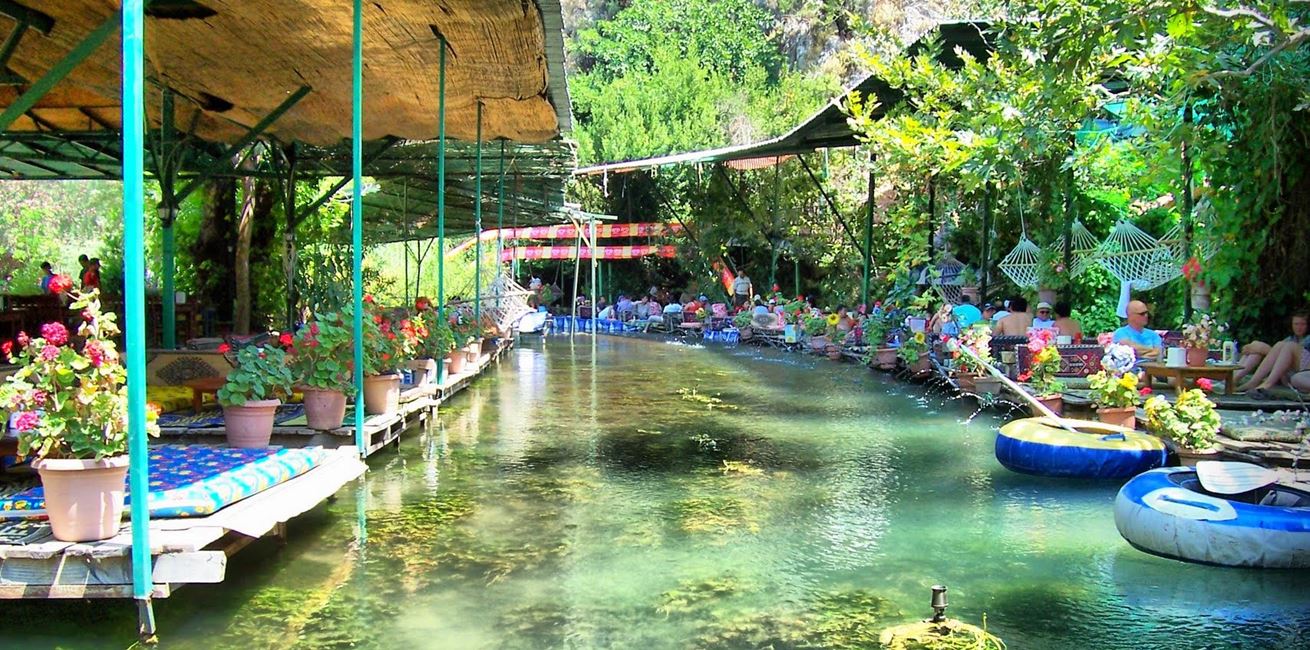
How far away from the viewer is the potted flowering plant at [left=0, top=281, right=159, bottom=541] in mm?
4031

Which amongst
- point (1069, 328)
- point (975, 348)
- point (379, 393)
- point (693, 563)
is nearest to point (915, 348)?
point (1069, 328)

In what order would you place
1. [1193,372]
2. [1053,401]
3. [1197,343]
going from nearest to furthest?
[1193,372]
[1197,343]
[1053,401]

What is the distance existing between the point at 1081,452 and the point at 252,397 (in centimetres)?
567

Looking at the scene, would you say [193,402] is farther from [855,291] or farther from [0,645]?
[855,291]

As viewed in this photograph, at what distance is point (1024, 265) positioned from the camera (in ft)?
50.6

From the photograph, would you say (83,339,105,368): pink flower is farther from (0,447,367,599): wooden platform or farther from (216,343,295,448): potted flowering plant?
(216,343,295,448): potted flowering plant

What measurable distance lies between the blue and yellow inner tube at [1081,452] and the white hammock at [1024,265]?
785cm

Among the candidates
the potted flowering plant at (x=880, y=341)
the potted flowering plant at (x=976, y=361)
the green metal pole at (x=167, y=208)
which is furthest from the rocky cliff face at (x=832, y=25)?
the green metal pole at (x=167, y=208)

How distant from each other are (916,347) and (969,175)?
493 cm

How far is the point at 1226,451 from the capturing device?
24.1 feet

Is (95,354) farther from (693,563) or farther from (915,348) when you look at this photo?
(915,348)

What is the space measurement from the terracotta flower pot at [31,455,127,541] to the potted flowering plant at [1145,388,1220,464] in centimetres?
673

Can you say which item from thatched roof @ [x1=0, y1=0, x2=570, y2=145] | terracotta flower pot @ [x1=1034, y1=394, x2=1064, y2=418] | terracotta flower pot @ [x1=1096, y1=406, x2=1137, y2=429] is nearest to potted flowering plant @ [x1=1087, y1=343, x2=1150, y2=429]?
terracotta flower pot @ [x1=1096, y1=406, x2=1137, y2=429]

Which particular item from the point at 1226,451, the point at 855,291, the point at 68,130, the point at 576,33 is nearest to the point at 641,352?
the point at 855,291
